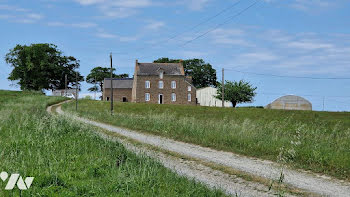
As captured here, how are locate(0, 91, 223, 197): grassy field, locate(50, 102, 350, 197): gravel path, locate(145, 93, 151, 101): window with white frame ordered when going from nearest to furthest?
1. locate(0, 91, 223, 197): grassy field
2. locate(50, 102, 350, 197): gravel path
3. locate(145, 93, 151, 101): window with white frame

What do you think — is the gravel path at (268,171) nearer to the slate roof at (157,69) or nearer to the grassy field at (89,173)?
the grassy field at (89,173)

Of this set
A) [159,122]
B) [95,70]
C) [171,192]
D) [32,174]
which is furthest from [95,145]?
[95,70]

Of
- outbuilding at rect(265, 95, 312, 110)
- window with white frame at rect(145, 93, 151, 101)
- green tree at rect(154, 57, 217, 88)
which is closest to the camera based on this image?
outbuilding at rect(265, 95, 312, 110)

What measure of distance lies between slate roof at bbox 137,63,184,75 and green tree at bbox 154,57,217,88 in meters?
23.3

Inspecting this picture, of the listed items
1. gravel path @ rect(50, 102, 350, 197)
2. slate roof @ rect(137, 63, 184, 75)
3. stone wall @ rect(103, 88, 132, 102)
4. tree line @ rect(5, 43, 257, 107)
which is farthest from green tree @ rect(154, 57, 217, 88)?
gravel path @ rect(50, 102, 350, 197)

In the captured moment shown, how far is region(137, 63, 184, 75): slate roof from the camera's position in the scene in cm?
8051

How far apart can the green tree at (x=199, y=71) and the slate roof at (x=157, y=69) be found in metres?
23.3

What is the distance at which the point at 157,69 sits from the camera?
8100cm

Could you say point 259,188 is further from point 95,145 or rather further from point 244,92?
point 244,92

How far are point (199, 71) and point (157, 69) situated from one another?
90.6 ft

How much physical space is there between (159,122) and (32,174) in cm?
1540

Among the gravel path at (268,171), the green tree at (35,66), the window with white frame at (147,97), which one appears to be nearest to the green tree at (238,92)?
the window with white frame at (147,97)

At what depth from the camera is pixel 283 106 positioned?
75.4 meters

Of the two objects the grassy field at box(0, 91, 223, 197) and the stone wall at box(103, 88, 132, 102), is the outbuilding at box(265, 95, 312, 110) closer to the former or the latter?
the stone wall at box(103, 88, 132, 102)
